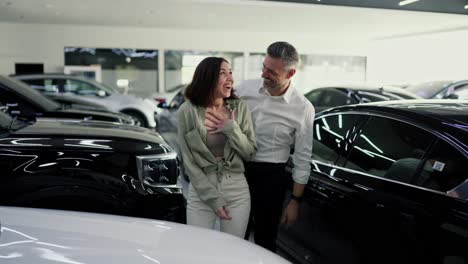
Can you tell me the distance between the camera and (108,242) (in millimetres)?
1440

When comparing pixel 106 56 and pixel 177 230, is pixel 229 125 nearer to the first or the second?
pixel 177 230

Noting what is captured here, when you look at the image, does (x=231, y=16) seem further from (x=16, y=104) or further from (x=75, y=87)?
(x=16, y=104)

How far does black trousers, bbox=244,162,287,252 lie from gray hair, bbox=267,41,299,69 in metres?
0.58

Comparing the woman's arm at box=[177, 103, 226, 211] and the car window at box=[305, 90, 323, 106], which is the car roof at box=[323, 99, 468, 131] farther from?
the car window at box=[305, 90, 323, 106]

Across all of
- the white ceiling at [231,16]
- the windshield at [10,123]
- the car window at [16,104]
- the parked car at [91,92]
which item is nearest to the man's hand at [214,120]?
the windshield at [10,123]

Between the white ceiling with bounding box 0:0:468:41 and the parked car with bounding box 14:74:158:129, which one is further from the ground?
the white ceiling with bounding box 0:0:468:41

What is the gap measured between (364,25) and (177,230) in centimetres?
1550

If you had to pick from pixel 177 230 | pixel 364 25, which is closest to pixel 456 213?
pixel 177 230

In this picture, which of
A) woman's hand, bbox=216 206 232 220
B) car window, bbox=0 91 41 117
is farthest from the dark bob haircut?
car window, bbox=0 91 41 117

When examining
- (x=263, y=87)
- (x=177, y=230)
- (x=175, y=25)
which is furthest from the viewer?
(x=175, y=25)

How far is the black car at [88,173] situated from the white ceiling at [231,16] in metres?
7.75

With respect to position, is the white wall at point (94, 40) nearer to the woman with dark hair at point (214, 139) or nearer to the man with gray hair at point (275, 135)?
the man with gray hair at point (275, 135)

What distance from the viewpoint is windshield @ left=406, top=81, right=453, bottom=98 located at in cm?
994

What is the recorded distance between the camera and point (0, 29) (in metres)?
16.8
